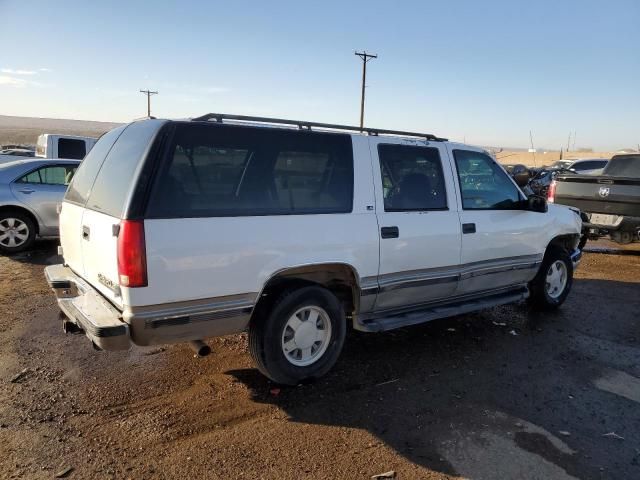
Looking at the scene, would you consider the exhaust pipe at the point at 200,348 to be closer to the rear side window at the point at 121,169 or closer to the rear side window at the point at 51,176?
the rear side window at the point at 121,169

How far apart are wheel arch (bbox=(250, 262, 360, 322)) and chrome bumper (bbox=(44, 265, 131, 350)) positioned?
0.91 metres

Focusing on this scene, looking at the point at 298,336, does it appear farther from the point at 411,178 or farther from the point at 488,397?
the point at 411,178

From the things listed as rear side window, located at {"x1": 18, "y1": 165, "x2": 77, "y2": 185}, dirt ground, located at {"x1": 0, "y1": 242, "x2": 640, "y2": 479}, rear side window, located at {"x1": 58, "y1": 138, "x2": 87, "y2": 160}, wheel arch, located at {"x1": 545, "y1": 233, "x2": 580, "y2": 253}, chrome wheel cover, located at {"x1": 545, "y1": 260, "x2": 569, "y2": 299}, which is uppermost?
rear side window, located at {"x1": 58, "y1": 138, "x2": 87, "y2": 160}

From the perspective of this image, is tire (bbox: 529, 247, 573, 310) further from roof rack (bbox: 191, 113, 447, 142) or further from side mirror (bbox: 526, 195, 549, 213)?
roof rack (bbox: 191, 113, 447, 142)

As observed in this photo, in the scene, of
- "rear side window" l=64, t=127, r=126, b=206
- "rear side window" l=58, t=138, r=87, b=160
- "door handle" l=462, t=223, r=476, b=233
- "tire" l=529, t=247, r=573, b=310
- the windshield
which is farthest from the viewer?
"rear side window" l=58, t=138, r=87, b=160

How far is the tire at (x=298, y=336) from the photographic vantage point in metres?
3.73

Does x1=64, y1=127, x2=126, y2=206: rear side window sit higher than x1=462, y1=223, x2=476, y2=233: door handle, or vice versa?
x1=64, y1=127, x2=126, y2=206: rear side window

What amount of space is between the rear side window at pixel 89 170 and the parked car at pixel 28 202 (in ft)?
15.6

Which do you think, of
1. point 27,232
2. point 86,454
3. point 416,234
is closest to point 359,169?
point 416,234

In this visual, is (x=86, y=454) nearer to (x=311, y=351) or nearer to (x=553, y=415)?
(x=311, y=351)

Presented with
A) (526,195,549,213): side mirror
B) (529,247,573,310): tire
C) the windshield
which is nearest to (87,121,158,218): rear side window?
(526,195,549,213): side mirror

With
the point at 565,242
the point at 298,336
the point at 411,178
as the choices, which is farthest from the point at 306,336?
the point at 565,242

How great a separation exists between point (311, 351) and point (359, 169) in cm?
151

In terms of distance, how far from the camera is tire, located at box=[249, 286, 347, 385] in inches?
147
